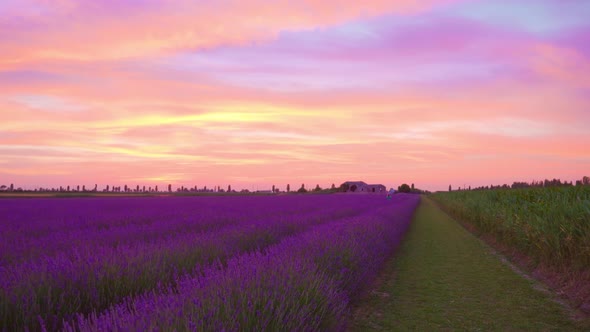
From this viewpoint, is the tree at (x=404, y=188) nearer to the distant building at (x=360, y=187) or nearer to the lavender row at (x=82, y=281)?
the distant building at (x=360, y=187)

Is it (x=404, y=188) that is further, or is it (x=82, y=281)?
(x=404, y=188)

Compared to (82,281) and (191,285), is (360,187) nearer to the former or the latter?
(82,281)

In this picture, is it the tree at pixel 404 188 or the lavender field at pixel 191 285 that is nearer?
the lavender field at pixel 191 285

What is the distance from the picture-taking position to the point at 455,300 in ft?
21.0

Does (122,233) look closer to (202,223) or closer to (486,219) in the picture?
(202,223)

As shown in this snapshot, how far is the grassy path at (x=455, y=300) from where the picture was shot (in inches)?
206

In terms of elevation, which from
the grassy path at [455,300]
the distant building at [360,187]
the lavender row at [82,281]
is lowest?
the grassy path at [455,300]

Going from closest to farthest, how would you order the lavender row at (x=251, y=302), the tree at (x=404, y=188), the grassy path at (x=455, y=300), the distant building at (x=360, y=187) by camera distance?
the lavender row at (x=251, y=302), the grassy path at (x=455, y=300), the distant building at (x=360, y=187), the tree at (x=404, y=188)

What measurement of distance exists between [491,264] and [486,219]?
5.41 metres

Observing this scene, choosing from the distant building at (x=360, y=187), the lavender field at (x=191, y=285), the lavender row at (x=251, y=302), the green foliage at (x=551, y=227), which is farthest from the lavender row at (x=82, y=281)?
the distant building at (x=360, y=187)

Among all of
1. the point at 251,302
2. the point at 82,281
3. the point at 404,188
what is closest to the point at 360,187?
the point at 404,188

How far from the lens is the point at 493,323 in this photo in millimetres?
5277

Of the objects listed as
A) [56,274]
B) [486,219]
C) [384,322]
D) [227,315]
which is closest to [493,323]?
[384,322]

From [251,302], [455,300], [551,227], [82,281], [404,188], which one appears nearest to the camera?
[251,302]
